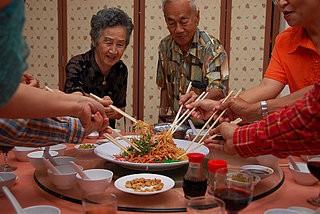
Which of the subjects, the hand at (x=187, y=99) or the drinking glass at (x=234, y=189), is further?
the hand at (x=187, y=99)

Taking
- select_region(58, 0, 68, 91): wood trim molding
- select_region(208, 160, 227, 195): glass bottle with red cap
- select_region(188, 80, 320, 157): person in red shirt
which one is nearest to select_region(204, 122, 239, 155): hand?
select_region(188, 80, 320, 157): person in red shirt

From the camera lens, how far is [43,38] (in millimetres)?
4844

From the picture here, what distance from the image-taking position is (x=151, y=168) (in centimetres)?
146

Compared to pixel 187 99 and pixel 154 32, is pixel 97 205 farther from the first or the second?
pixel 154 32

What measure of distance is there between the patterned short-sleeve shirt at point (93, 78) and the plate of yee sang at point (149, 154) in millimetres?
1264

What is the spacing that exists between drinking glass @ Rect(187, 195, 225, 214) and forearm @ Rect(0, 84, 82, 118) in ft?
1.99

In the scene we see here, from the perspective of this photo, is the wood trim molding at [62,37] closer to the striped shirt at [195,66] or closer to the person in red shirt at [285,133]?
the striped shirt at [195,66]

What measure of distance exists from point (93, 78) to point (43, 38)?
2.34m

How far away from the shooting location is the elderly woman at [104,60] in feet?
9.32

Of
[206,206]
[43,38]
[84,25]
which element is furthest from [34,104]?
[43,38]

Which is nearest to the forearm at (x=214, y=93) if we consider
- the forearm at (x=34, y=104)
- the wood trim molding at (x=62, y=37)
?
the forearm at (x=34, y=104)

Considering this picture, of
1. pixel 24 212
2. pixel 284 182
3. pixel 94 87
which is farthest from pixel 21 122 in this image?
pixel 94 87

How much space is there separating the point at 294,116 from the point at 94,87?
92.6 inches

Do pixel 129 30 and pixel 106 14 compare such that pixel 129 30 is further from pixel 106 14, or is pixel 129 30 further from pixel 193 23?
pixel 193 23
